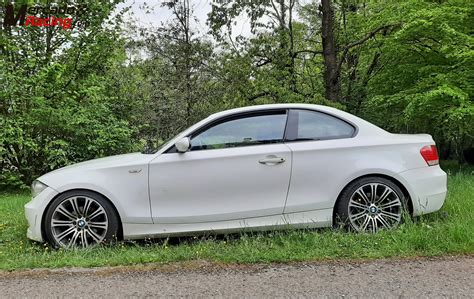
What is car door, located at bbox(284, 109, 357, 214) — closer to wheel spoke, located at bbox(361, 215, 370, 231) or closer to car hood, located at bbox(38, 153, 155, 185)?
wheel spoke, located at bbox(361, 215, 370, 231)

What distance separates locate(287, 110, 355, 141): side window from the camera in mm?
4547

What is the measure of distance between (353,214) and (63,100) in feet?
29.0

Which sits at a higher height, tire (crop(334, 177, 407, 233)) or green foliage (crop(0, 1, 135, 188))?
green foliage (crop(0, 1, 135, 188))

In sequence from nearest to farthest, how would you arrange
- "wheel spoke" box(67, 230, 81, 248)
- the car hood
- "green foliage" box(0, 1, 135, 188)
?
"wheel spoke" box(67, 230, 81, 248) → the car hood → "green foliage" box(0, 1, 135, 188)

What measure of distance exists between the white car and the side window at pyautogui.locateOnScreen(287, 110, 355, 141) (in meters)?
0.02

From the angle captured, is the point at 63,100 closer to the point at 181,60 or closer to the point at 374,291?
the point at 181,60

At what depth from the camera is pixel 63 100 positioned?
34.6ft

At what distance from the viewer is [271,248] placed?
156 inches

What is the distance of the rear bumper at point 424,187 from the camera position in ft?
14.5

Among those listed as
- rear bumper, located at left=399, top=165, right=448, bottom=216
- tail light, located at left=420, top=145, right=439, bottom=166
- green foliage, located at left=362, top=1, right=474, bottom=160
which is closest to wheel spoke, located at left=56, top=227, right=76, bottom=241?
rear bumper, located at left=399, top=165, right=448, bottom=216

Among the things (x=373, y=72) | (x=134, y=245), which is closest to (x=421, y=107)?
(x=373, y=72)

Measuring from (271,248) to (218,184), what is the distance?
889 mm

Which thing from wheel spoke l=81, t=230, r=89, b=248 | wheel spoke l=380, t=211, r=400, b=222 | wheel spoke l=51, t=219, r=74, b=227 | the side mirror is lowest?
wheel spoke l=81, t=230, r=89, b=248

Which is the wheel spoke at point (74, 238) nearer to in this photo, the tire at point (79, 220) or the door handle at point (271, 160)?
the tire at point (79, 220)
